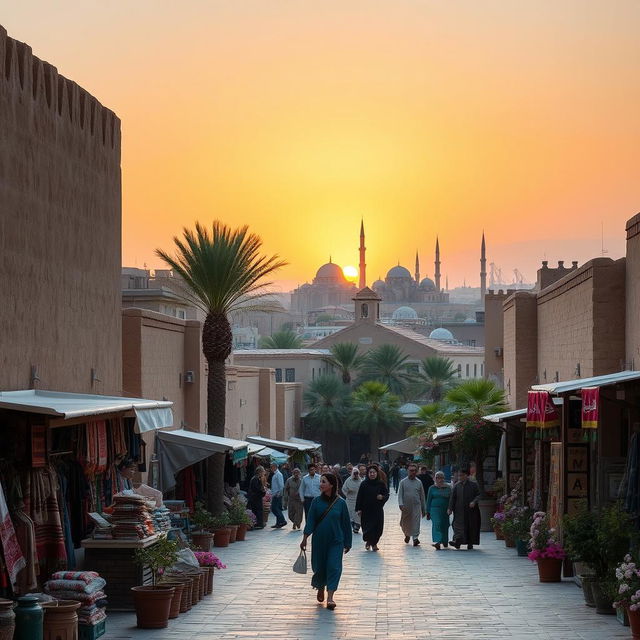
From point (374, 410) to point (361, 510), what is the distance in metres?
48.3

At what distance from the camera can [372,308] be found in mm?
94125

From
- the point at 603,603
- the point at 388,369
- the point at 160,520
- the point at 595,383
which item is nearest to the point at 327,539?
the point at 160,520

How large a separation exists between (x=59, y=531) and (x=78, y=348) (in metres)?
3.39

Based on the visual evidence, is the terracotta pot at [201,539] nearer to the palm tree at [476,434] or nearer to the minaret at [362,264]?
the palm tree at [476,434]

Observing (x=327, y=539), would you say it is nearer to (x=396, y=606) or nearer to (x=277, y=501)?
(x=396, y=606)

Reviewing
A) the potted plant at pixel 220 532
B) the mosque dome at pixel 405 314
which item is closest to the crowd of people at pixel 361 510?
the potted plant at pixel 220 532

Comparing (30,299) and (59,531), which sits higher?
(30,299)

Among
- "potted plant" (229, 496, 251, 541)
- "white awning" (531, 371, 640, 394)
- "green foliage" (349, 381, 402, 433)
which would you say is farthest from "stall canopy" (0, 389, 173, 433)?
"green foliage" (349, 381, 402, 433)

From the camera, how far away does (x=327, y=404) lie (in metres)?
69.9

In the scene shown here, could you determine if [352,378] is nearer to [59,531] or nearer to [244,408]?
[244,408]

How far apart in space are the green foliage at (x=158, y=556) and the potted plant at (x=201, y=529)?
5.60m

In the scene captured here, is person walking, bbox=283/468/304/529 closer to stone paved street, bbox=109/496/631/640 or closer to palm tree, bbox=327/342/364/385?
stone paved street, bbox=109/496/631/640

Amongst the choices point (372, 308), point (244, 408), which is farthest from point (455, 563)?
point (372, 308)

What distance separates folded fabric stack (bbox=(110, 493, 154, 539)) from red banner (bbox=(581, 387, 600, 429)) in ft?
15.7
